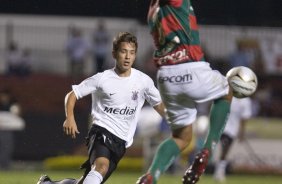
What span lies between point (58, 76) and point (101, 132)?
1415cm

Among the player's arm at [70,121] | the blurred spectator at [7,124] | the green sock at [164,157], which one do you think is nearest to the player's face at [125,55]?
the player's arm at [70,121]

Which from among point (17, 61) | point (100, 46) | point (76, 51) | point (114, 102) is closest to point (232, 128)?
point (100, 46)

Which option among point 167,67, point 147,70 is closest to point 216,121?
point 167,67

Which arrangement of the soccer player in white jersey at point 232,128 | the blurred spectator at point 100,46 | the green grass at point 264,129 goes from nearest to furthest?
the soccer player in white jersey at point 232,128
the green grass at point 264,129
the blurred spectator at point 100,46

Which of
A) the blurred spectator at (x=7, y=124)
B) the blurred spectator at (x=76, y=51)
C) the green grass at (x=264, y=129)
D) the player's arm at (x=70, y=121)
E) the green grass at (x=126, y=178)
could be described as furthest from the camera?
the blurred spectator at (x=76, y=51)

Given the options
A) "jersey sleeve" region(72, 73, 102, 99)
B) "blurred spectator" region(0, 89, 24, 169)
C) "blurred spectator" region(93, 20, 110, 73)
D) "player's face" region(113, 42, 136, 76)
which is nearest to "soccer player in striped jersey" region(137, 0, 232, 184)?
"player's face" region(113, 42, 136, 76)

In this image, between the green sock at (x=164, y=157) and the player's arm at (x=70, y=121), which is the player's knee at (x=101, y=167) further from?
the green sock at (x=164, y=157)

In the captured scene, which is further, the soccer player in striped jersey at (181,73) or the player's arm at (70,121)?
the player's arm at (70,121)

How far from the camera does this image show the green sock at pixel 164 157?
10.1m

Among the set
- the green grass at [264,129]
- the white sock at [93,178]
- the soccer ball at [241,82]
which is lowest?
the green grass at [264,129]

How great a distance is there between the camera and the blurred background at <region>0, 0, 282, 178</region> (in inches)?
951

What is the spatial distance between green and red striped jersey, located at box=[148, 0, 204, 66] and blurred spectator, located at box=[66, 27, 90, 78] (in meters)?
15.3

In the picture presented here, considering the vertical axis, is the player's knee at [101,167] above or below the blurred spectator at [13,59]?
above

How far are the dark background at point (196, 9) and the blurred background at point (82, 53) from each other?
0.08 feet
